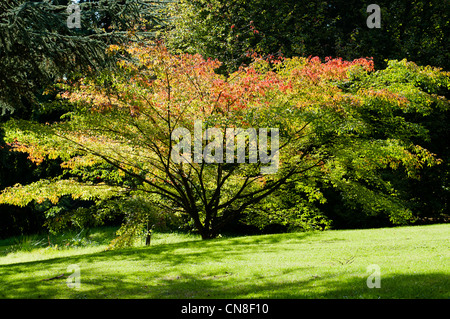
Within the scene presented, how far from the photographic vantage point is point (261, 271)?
4.93 m

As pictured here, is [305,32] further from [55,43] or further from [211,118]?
[55,43]

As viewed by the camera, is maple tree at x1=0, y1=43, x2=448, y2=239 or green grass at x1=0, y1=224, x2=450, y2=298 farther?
maple tree at x1=0, y1=43, x2=448, y2=239

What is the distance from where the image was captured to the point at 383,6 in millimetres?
14453

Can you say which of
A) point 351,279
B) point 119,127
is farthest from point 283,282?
point 119,127

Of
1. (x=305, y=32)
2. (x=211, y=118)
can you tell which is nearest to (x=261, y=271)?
(x=211, y=118)

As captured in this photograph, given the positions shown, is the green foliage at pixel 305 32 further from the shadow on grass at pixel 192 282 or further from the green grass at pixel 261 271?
the shadow on grass at pixel 192 282

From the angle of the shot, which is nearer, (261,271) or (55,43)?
(261,271)

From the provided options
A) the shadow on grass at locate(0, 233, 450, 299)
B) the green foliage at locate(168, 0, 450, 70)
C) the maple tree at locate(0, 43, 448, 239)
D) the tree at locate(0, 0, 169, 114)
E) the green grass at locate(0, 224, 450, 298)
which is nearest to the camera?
the shadow on grass at locate(0, 233, 450, 299)

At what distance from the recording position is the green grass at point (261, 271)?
3.89 metres

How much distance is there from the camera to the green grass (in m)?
3.89

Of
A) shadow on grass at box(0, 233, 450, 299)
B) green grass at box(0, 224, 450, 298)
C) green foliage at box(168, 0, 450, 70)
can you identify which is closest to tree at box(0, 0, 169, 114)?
shadow on grass at box(0, 233, 450, 299)

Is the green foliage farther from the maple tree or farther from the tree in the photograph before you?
the tree

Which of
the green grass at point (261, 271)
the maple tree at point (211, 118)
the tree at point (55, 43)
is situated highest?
the tree at point (55, 43)

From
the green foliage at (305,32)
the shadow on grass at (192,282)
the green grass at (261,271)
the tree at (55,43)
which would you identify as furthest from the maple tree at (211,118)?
the green foliage at (305,32)
